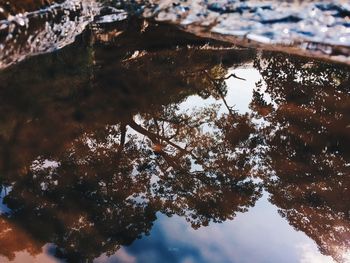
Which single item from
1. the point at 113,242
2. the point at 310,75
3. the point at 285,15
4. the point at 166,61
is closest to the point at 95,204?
the point at 113,242

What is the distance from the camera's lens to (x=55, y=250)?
10.0ft

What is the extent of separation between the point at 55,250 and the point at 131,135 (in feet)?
6.83

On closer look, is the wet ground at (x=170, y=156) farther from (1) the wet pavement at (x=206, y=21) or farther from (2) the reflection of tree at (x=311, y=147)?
(1) the wet pavement at (x=206, y=21)

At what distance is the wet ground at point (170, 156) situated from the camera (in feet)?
10.8

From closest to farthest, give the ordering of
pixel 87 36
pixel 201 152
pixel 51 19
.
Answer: pixel 201 152 → pixel 87 36 → pixel 51 19

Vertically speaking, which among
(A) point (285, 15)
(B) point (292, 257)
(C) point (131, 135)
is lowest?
(B) point (292, 257)

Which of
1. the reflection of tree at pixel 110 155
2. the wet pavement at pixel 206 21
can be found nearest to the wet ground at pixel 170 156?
the reflection of tree at pixel 110 155

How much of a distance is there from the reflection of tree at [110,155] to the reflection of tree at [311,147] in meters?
0.41

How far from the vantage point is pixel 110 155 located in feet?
14.6

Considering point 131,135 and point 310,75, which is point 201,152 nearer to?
point 131,135

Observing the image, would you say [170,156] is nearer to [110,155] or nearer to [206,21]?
[110,155]

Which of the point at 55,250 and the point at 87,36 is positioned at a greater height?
the point at 87,36

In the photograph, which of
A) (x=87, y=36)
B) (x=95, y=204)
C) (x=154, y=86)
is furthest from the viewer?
(x=87, y=36)

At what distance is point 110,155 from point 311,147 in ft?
8.56
